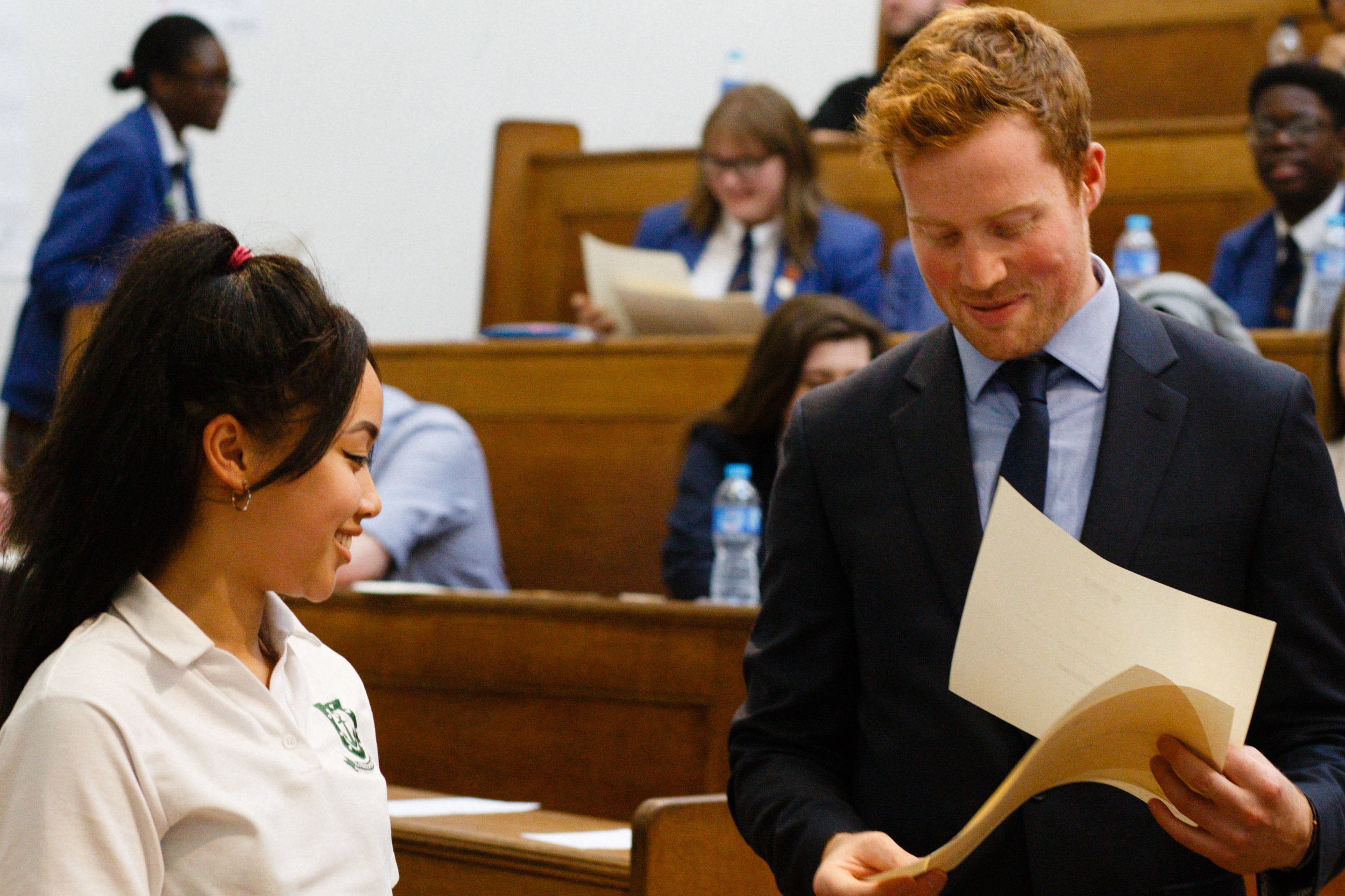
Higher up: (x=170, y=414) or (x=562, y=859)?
(x=170, y=414)

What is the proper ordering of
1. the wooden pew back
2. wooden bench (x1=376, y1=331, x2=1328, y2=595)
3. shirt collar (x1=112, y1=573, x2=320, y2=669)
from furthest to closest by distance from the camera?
the wooden pew back, wooden bench (x1=376, y1=331, x2=1328, y2=595), shirt collar (x1=112, y1=573, x2=320, y2=669)

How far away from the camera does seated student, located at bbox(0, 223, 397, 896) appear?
104 cm

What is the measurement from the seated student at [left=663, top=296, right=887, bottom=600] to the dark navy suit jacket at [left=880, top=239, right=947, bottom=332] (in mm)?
366

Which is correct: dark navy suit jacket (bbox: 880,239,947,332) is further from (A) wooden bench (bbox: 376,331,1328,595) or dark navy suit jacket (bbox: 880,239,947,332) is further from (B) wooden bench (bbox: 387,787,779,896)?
(B) wooden bench (bbox: 387,787,779,896)

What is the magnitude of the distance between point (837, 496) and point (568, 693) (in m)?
1.19

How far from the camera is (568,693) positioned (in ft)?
7.80

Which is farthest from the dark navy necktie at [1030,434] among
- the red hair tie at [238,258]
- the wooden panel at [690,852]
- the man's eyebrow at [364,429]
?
the wooden panel at [690,852]

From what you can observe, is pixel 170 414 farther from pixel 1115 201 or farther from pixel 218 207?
pixel 218 207

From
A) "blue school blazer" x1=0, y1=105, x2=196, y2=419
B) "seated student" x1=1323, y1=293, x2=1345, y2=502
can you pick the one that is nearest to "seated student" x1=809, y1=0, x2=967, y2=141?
"blue school blazer" x1=0, y1=105, x2=196, y2=419

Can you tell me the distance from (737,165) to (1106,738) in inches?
118

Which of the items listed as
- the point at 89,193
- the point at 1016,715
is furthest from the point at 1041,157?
the point at 89,193

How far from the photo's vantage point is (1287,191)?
11.7 ft

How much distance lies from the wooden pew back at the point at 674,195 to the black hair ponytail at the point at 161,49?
90 cm

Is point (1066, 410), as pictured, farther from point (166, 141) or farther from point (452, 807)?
point (166, 141)
